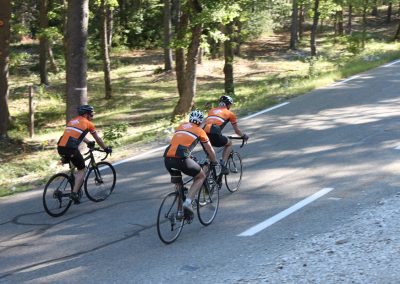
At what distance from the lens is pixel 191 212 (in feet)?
26.5

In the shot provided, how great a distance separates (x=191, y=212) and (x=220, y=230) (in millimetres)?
612

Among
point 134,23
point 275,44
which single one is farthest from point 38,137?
point 275,44

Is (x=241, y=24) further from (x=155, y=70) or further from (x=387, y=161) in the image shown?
(x=387, y=161)

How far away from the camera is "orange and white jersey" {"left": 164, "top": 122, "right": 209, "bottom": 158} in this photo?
802 cm

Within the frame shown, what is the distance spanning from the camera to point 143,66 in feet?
129

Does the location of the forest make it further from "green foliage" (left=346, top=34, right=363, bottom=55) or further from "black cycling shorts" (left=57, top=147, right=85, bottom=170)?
"black cycling shorts" (left=57, top=147, right=85, bottom=170)

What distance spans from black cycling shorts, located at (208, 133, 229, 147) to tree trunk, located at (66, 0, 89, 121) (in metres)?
6.38

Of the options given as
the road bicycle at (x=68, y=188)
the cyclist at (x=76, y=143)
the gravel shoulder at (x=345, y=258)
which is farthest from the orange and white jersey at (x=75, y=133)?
the gravel shoulder at (x=345, y=258)

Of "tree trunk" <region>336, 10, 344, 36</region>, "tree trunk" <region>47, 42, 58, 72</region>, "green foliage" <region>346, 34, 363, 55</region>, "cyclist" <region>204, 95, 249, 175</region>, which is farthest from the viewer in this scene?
"tree trunk" <region>336, 10, 344, 36</region>

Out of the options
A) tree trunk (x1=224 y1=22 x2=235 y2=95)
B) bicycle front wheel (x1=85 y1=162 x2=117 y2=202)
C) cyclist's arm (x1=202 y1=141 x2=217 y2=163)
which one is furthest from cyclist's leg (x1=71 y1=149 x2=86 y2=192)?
tree trunk (x1=224 y1=22 x2=235 y2=95)

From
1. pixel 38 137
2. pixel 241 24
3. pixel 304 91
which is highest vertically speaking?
pixel 241 24

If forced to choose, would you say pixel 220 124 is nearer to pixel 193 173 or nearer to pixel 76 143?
pixel 193 173

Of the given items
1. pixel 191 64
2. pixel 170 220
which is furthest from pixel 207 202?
pixel 191 64

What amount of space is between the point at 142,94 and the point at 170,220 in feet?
79.5
